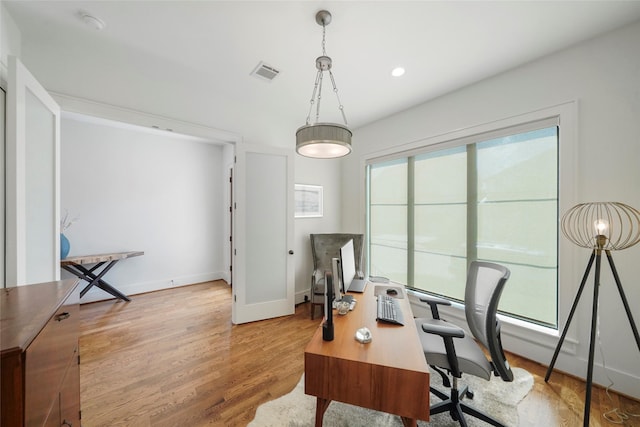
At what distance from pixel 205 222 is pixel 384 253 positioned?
12.0 ft

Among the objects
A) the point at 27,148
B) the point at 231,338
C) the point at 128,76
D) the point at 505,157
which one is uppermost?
the point at 128,76

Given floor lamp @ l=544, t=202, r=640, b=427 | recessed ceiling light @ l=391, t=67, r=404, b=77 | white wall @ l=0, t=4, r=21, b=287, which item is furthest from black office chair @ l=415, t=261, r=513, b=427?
white wall @ l=0, t=4, r=21, b=287

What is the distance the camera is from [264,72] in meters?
2.41

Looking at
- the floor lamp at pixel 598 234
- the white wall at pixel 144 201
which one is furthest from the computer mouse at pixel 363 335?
the white wall at pixel 144 201

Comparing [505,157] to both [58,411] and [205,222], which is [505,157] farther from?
[205,222]

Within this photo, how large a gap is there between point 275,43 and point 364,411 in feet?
9.80

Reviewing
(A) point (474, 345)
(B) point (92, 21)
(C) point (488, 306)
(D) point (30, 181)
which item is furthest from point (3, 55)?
(A) point (474, 345)

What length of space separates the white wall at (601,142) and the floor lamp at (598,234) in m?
0.10

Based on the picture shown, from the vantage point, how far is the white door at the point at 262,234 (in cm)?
299

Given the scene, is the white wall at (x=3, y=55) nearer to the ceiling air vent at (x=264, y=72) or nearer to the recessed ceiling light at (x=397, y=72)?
the ceiling air vent at (x=264, y=72)

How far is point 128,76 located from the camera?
90.8 inches

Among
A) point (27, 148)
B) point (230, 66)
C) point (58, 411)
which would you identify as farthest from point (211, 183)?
point (58, 411)

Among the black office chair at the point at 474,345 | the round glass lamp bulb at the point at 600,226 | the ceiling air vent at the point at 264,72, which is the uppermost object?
the ceiling air vent at the point at 264,72

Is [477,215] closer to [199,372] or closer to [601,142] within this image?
[601,142]
